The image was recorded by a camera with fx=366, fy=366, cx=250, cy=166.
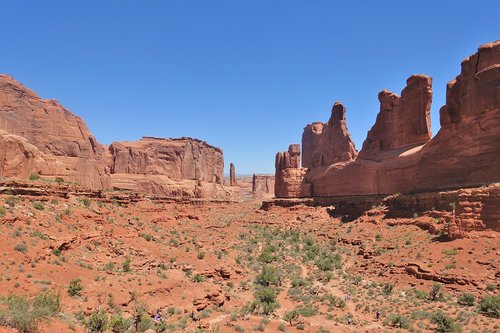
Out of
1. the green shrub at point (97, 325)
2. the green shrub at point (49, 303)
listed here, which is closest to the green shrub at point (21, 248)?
the green shrub at point (49, 303)

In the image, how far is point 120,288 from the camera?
19.1m

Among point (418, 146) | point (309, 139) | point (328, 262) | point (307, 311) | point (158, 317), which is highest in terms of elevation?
point (309, 139)

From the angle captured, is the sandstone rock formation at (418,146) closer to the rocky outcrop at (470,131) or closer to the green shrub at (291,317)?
the rocky outcrop at (470,131)

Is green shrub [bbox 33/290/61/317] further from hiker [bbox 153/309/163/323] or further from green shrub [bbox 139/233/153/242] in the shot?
green shrub [bbox 139/233/153/242]

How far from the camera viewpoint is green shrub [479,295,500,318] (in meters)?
18.5

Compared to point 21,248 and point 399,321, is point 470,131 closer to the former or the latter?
point 399,321

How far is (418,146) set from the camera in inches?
1563

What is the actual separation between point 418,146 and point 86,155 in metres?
40.5

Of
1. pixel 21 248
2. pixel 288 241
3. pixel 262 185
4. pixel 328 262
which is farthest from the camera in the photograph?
pixel 262 185

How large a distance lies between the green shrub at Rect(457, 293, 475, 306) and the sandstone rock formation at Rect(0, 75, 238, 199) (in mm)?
31981

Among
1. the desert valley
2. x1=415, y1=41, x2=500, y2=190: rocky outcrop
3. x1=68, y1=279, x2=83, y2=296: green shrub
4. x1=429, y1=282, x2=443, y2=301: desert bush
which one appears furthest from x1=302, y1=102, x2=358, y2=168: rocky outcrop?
x1=68, y1=279, x2=83, y2=296: green shrub

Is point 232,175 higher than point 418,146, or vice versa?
point 232,175

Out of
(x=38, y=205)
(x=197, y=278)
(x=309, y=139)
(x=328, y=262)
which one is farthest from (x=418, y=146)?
(x=309, y=139)

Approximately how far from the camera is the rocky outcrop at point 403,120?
39.8 metres
